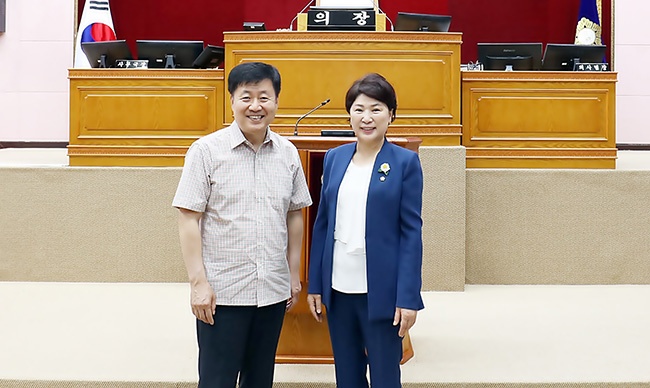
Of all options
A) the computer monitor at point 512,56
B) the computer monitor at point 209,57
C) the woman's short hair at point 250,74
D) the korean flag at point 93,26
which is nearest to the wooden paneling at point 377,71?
the computer monitor at point 209,57

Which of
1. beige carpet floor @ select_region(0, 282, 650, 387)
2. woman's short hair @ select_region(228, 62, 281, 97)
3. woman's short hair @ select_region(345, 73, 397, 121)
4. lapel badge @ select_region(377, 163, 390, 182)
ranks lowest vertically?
beige carpet floor @ select_region(0, 282, 650, 387)

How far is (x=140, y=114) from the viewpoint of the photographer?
4.66 metres

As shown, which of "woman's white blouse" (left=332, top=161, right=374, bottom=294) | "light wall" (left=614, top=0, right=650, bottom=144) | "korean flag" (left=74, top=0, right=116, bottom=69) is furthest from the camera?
"light wall" (left=614, top=0, right=650, bottom=144)

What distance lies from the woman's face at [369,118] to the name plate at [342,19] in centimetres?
255

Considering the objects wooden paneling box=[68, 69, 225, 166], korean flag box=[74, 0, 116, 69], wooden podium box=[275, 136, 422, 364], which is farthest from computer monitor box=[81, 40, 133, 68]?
wooden podium box=[275, 136, 422, 364]

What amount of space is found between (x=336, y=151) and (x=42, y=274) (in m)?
3.01

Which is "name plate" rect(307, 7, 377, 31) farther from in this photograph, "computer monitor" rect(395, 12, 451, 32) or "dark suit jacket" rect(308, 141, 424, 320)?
"dark suit jacket" rect(308, 141, 424, 320)

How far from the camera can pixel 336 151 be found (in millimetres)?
2049

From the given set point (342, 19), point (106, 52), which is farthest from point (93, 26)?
point (342, 19)

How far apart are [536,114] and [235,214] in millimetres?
3268

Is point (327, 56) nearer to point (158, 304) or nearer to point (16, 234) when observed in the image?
point (158, 304)

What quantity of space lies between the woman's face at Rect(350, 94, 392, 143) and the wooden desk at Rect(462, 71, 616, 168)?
280 cm

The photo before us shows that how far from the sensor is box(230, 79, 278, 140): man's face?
1.86 meters

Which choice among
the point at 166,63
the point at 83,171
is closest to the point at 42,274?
the point at 83,171
